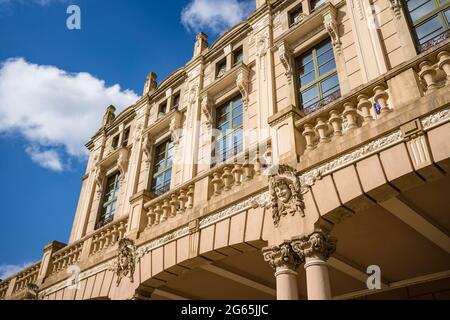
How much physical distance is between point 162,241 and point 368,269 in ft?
15.7

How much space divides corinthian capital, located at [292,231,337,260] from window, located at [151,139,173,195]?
7.29m

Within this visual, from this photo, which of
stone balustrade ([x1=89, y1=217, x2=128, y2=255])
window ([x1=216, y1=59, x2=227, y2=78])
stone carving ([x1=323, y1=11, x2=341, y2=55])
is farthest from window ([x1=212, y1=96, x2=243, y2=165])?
stone carving ([x1=323, y1=11, x2=341, y2=55])

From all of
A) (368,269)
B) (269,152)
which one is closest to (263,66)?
(269,152)

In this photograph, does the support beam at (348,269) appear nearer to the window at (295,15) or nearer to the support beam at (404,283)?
the support beam at (404,283)

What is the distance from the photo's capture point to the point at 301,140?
7.76 m

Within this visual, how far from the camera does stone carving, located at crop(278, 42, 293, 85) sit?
11.1 m

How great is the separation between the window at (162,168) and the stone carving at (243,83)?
3504 mm

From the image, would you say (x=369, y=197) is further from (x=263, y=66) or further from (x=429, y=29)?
(x=263, y=66)

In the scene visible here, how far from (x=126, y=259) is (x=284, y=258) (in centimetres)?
506

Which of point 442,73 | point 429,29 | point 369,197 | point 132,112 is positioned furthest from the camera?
point 132,112

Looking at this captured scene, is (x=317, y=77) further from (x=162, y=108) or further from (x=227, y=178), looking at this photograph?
(x=162, y=108)

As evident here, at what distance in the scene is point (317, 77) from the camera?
10.6m

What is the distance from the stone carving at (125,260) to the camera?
9938 mm

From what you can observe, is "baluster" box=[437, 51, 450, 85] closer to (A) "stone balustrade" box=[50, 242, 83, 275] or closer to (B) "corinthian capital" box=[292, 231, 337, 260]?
(B) "corinthian capital" box=[292, 231, 337, 260]
